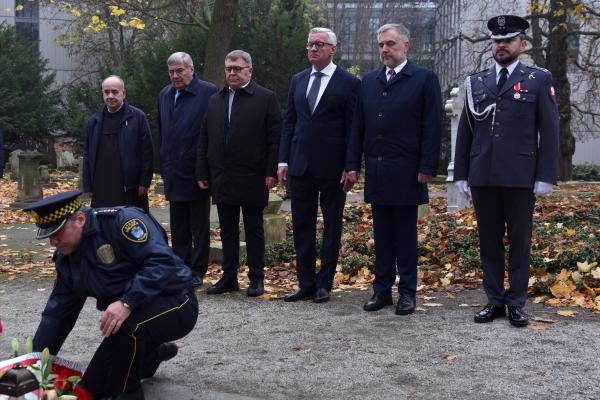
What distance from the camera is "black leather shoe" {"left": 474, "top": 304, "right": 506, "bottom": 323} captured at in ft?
19.4

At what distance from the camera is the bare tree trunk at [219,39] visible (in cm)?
1652

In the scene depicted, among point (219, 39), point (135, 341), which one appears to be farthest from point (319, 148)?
point (219, 39)

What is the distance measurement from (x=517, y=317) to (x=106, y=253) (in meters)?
2.94

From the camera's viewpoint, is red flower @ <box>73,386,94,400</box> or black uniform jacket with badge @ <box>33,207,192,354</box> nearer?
black uniform jacket with badge @ <box>33,207,192,354</box>

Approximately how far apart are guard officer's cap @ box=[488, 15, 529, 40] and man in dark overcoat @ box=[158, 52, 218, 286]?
2.89 metres

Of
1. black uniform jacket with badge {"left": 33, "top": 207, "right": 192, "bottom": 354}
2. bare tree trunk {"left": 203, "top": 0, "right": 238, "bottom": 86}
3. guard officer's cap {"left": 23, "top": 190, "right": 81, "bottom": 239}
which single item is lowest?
black uniform jacket with badge {"left": 33, "top": 207, "right": 192, "bottom": 354}

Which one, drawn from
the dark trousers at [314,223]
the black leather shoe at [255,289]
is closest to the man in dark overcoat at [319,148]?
the dark trousers at [314,223]

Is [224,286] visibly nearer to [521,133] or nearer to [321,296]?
[321,296]

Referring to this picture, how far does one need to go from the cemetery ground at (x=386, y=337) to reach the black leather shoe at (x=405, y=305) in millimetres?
60

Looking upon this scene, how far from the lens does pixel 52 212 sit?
13.1 ft

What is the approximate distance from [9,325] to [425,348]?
3.24 metres

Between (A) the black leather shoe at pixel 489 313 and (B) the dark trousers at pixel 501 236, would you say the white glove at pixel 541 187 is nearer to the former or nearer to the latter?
(B) the dark trousers at pixel 501 236

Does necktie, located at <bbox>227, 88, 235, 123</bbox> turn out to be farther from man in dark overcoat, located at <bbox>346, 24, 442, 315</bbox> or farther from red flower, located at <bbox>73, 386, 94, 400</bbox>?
red flower, located at <bbox>73, 386, 94, 400</bbox>

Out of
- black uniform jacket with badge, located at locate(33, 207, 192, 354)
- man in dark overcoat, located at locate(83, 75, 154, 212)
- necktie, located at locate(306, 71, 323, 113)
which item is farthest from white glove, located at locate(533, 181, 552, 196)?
man in dark overcoat, located at locate(83, 75, 154, 212)
